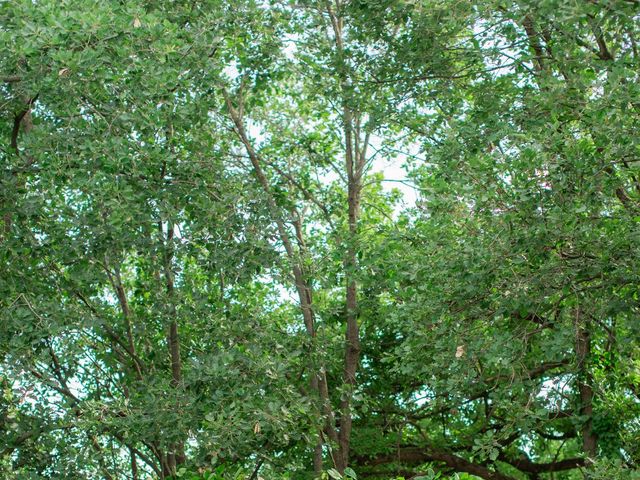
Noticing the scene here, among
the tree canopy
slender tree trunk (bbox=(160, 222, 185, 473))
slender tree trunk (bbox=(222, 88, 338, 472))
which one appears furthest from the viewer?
slender tree trunk (bbox=(222, 88, 338, 472))

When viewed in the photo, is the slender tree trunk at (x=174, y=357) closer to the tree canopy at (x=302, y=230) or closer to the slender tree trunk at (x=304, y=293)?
the tree canopy at (x=302, y=230)

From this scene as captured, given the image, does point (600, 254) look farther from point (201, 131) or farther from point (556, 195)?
point (201, 131)

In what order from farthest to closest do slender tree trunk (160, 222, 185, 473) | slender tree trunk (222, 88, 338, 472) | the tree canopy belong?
slender tree trunk (222, 88, 338, 472)
slender tree trunk (160, 222, 185, 473)
the tree canopy

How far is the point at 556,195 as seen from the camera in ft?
23.1

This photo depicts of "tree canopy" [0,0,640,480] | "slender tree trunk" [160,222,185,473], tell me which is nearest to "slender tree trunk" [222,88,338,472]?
"tree canopy" [0,0,640,480]

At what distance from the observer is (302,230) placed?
12883 millimetres

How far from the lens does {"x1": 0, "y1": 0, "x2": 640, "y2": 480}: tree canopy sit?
735cm

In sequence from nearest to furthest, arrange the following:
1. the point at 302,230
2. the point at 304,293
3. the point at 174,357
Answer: the point at 174,357
the point at 304,293
the point at 302,230

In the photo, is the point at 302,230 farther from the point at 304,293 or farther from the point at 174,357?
the point at 174,357

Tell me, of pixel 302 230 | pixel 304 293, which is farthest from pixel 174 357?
pixel 302 230

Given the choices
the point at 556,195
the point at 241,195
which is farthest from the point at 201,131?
the point at 556,195

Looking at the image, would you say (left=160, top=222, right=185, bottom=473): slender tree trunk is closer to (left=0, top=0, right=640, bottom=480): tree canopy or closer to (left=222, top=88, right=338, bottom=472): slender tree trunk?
(left=0, top=0, right=640, bottom=480): tree canopy

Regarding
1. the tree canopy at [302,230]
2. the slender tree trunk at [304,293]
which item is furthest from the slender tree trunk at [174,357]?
the slender tree trunk at [304,293]

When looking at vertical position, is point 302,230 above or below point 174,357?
above
